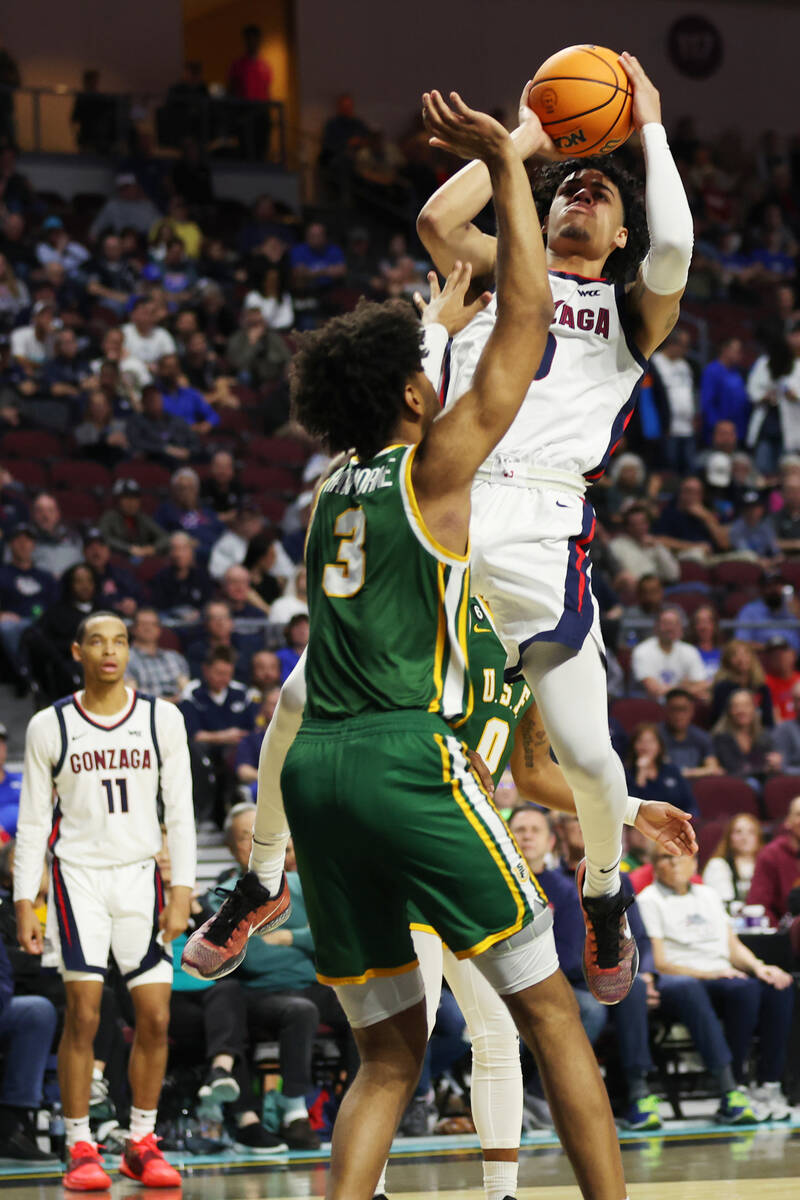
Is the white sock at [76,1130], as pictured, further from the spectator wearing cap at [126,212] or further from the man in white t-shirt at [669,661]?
the spectator wearing cap at [126,212]

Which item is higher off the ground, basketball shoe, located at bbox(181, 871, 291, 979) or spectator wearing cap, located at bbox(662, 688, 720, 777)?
basketball shoe, located at bbox(181, 871, 291, 979)

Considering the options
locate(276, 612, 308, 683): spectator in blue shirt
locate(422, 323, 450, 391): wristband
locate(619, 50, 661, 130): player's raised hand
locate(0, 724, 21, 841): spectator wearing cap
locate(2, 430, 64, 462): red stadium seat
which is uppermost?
locate(619, 50, 661, 130): player's raised hand

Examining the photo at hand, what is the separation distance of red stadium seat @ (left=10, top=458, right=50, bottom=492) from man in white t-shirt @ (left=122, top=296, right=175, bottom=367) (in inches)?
72.2

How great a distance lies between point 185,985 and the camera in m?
8.47

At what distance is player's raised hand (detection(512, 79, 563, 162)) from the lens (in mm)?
4805

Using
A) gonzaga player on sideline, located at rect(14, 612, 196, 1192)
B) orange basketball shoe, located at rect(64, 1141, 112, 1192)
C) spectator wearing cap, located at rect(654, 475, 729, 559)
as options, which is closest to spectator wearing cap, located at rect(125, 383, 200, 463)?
spectator wearing cap, located at rect(654, 475, 729, 559)

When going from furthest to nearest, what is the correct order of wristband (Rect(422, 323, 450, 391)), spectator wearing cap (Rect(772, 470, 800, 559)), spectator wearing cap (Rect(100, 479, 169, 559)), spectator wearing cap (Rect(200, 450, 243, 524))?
spectator wearing cap (Rect(772, 470, 800, 559))
spectator wearing cap (Rect(200, 450, 243, 524))
spectator wearing cap (Rect(100, 479, 169, 559))
wristband (Rect(422, 323, 450, 391))

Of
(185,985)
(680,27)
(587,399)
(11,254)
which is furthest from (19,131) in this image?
(587,399)

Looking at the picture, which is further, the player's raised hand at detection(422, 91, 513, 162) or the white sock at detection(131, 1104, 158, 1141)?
the white sock at detection(131, 1104, 158, 1141)

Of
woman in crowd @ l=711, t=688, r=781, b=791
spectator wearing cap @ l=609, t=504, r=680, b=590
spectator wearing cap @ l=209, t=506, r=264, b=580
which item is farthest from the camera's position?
spectator wearing cap @ l=609, t=504, r=680, b=590

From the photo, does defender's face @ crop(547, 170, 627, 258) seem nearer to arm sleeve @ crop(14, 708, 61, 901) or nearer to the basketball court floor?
the basketball court floor

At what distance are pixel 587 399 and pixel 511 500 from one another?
1.20 ft

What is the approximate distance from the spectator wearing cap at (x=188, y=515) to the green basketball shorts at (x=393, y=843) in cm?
967

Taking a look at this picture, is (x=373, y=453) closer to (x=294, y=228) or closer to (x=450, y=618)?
(x=450, y=618)
